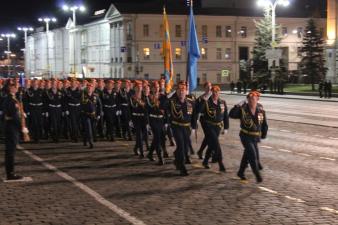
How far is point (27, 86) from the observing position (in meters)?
20.0

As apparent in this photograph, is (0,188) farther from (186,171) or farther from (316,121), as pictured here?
(316,121)

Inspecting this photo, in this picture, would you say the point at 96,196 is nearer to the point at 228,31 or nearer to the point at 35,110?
the point at 35,110

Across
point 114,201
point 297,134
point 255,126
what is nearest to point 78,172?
point 114,201

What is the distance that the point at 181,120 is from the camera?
12.6 meters

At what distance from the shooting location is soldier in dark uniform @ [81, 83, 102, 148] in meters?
16.9

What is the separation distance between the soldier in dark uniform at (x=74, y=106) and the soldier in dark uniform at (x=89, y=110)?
973mm

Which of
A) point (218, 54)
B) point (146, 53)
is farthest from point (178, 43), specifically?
point (218, 54)

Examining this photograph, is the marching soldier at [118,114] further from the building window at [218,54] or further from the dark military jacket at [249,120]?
the building window at [218,54]

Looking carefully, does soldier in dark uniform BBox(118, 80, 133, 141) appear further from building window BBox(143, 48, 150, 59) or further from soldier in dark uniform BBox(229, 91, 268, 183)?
building window BBox(143, 48, 150, 59)

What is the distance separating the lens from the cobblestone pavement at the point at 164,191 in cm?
891

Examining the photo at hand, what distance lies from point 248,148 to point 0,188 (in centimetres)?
472

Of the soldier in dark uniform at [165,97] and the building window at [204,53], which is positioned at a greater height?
the building window at [204,53]

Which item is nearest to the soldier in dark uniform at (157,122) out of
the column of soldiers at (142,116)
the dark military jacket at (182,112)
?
the column of soldiers at (142,116)

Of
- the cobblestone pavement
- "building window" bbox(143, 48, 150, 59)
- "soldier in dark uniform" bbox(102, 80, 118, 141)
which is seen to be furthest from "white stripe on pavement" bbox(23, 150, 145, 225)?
"building window" bbox(143, 48, 150, 59)
